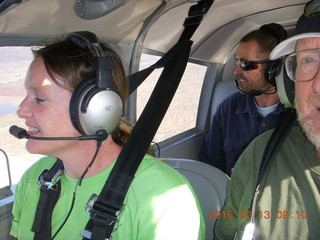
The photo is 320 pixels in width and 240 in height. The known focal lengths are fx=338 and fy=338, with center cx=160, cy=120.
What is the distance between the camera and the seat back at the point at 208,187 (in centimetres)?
177

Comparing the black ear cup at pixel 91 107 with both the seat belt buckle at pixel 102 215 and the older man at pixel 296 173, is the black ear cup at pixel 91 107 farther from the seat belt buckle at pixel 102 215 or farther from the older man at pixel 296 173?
the older man at pixel 296 173

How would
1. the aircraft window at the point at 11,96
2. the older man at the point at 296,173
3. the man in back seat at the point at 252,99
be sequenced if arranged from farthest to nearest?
the man in back seat at the point at 252,99 < the aircraft window at the point at 11,96 < the older man at the point at 296,173

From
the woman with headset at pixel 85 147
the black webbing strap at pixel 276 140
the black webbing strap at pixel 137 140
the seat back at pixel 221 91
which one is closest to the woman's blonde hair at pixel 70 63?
the woman with headset at pixel 85 147

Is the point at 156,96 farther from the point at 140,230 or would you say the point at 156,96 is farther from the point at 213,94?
the point at 213,94

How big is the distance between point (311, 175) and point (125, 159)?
714mm

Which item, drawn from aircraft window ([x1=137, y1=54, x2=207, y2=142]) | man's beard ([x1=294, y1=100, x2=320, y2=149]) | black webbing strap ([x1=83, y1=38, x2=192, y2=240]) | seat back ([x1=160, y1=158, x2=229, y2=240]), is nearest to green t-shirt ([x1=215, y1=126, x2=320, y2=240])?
man's beard ([x1=294, y1=100, x2=320, y2=149])

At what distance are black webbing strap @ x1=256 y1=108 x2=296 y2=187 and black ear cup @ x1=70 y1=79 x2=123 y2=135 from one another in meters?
0.62

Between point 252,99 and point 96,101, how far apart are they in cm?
191

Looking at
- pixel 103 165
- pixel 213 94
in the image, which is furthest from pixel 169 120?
pixel 103 165

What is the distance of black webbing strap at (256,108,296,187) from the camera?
1327 millimetres

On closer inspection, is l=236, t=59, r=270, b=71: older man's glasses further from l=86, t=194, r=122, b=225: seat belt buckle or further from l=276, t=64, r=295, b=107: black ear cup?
l=86, t=194, r=122, b=225: seat belt buckle

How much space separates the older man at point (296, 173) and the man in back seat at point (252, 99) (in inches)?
47.4

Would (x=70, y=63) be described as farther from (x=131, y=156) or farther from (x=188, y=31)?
(x=188, y=31)

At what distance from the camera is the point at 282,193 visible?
1.32 m
